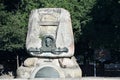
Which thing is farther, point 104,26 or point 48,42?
point 104,26

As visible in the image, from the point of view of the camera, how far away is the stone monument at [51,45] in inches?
907

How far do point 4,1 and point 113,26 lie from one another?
8844mm

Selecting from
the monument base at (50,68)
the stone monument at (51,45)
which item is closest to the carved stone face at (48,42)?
the stone monument at (51,45)

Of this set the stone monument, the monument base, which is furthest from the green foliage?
the monument base

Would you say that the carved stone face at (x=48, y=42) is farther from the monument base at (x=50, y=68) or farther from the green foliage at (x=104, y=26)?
the green foliage at (x=104, y=26)

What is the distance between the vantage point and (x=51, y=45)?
23.2 meters

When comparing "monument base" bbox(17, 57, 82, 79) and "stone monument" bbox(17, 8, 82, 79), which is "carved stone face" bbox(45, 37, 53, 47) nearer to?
"stone monument" bbox(17, 8, 82, 79)

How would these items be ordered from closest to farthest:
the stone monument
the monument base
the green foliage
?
the monument base, the stone monument, the green foliage

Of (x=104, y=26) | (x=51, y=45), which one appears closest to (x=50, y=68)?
(x=51, y=45)

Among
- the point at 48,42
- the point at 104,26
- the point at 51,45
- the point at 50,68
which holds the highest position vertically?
the point at 104,26

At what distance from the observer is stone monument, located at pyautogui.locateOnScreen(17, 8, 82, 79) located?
2305 cm

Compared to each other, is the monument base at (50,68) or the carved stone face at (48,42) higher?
the carved stone face at (48,42)

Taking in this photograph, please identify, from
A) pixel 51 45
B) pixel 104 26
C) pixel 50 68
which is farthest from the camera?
pixel 104 26

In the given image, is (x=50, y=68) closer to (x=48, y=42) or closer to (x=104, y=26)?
(x=48, y=42)
